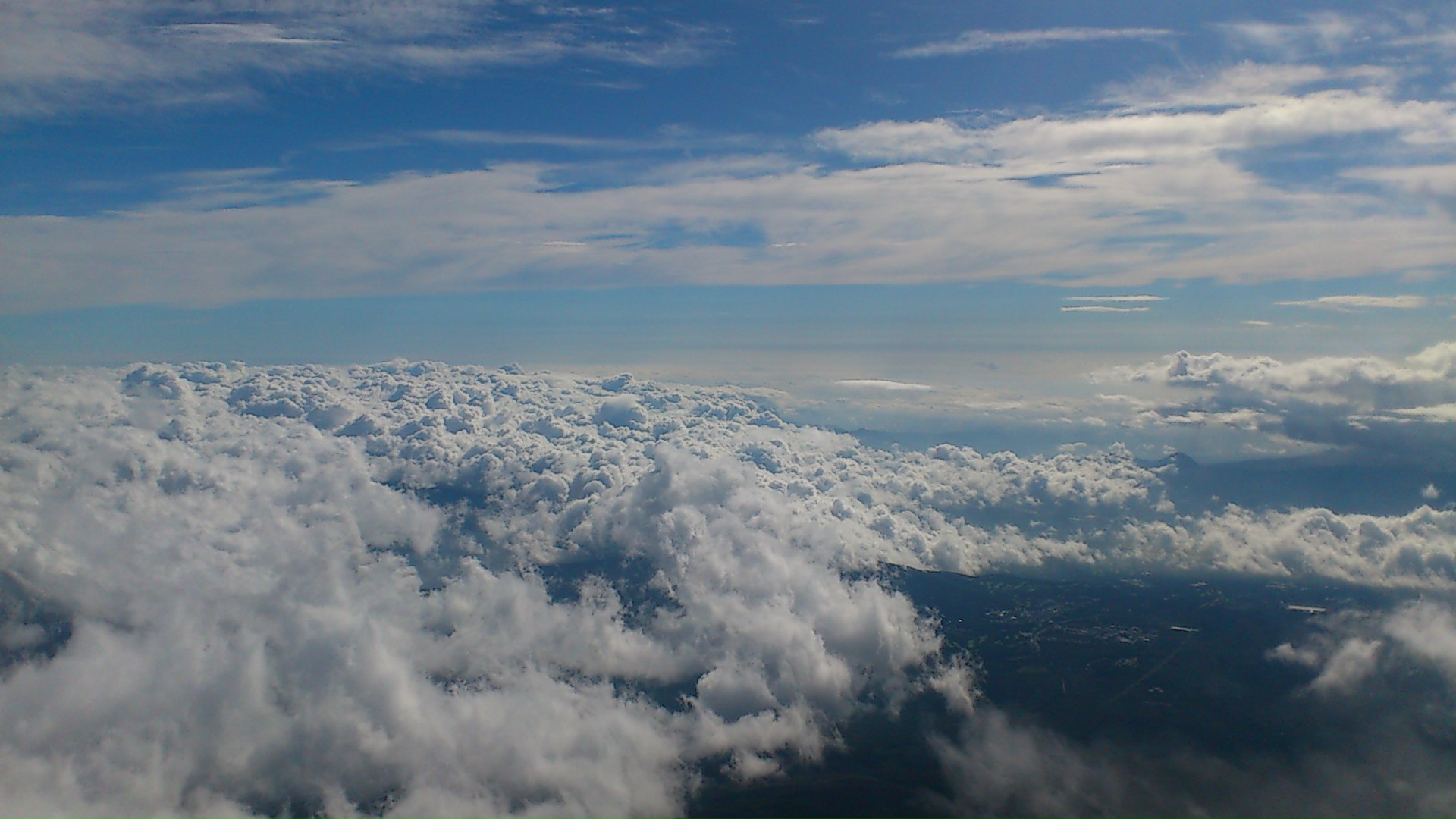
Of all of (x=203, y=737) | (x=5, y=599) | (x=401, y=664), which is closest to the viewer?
(x=203, y=737)

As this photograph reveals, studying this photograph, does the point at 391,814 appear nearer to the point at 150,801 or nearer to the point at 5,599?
the point at 150,801

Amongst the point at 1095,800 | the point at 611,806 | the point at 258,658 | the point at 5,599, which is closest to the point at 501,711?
the point at 611,806

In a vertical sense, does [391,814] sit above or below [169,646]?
below

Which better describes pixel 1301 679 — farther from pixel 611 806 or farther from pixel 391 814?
pixel 391 814

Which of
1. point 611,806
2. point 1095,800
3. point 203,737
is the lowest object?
point 611,806

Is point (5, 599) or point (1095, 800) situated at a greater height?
point (5, 599)

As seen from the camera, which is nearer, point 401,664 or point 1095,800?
point 1095,800

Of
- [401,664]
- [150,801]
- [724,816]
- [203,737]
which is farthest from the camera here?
[401,664]

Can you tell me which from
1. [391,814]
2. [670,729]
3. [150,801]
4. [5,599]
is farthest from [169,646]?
[670,729]

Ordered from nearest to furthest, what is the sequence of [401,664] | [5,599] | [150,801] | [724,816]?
1. [150,801]
2. [724,816]
3. [5,599]
4. [401,664]
